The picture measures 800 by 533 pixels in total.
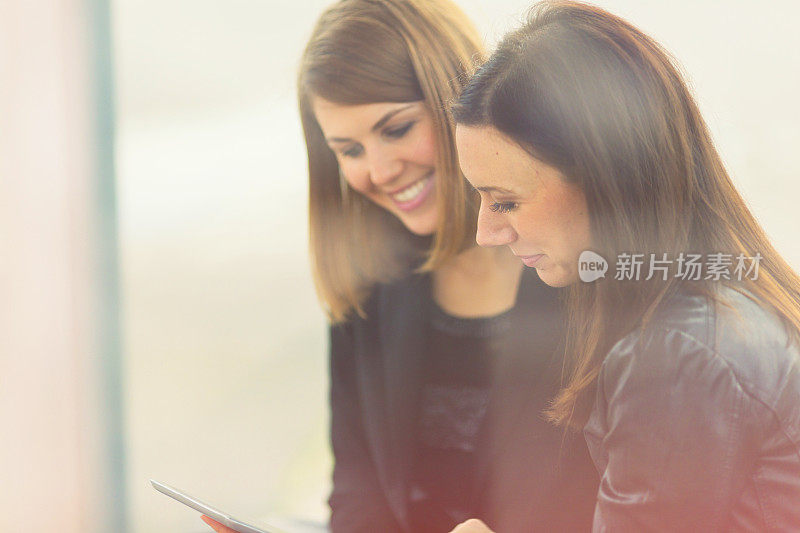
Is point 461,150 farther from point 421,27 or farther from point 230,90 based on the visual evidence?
point 230,90

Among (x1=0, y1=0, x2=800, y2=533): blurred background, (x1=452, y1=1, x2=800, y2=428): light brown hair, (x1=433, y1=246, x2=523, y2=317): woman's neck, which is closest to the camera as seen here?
(x1=452, y1=1, x2=800, y2=428): light brown hair

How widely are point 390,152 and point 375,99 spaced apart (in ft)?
0.25

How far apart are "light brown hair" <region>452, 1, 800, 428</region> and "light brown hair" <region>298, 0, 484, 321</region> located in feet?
0.30

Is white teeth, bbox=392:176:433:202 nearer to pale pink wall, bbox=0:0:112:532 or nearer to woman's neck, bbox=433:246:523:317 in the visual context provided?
woman's neck, bbox=433:246:523:317

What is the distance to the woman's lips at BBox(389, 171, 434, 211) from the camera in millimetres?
994

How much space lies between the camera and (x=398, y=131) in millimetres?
975

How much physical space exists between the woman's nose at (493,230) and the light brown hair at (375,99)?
0.02 meters

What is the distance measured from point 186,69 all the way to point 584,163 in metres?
0.63

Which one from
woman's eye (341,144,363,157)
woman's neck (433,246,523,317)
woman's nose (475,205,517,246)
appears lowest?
woman's neck (433,246,523,317)

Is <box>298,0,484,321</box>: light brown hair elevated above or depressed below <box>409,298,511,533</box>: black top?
above

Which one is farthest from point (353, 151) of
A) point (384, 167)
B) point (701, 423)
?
point (701, 423)

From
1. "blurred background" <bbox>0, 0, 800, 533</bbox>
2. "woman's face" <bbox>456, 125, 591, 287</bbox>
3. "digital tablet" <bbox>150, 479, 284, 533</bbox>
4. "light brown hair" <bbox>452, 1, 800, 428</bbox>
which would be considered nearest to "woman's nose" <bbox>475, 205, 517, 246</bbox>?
"woman's face" <bbox>456, 125, 591, 287</bbox>

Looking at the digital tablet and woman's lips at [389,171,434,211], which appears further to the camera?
the digital tablet

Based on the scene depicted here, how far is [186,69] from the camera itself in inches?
43.1
